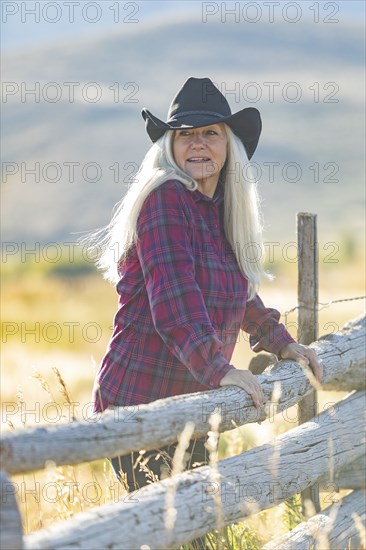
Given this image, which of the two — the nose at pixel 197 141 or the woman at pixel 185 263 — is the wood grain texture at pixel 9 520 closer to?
the woman at pixel 185 263

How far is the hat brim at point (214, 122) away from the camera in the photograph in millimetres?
3953

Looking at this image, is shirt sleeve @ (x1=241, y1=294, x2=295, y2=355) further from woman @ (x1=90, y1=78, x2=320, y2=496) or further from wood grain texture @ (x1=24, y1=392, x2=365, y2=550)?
wood grain texture @ (x1=24, y1=392, x2=365, y2=550)

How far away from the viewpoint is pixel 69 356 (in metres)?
20.5

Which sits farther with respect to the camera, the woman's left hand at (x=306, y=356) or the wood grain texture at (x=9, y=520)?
the woman's left hand at (x=306, y=356)

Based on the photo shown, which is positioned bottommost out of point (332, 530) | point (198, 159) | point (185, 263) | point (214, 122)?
point (332, 530)

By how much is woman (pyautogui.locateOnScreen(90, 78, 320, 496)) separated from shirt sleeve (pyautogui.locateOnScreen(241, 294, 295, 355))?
1cm

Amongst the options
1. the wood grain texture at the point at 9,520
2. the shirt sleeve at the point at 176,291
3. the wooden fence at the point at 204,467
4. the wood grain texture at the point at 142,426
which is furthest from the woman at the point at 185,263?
the wood grain texture at the point at 9,520

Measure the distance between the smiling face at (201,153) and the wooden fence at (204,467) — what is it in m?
0.85

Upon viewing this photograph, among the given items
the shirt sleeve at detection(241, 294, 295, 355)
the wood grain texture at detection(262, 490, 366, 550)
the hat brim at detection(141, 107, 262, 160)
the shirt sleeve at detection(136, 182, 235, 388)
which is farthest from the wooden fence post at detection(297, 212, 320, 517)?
the shirt sleeve at detection(136, 182, 235, 388)

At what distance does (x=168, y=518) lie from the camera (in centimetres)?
277

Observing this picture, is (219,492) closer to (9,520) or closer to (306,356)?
(9,520)

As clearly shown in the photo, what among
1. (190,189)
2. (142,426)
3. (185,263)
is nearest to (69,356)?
(190,189)

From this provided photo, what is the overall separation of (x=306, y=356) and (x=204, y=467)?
1158 millimetres


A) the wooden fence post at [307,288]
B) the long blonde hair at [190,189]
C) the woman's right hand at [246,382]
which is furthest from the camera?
the wooden fence post at [307,288]
